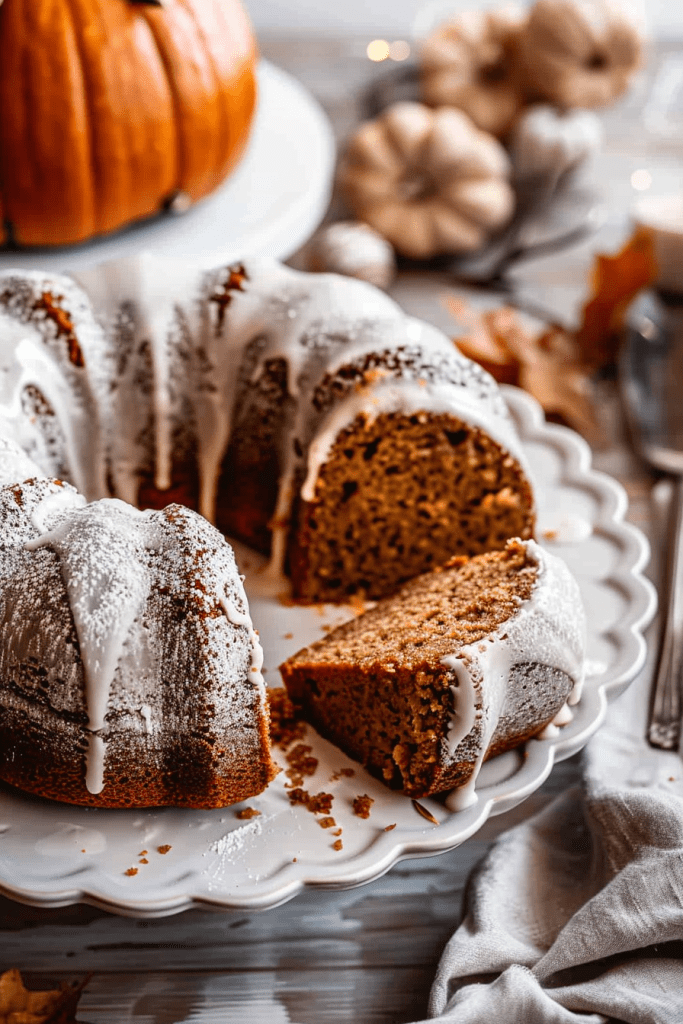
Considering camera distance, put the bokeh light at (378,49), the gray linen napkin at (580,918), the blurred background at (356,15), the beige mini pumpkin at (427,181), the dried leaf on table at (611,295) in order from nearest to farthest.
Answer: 1. the gray linen napkin at (580,918)
2. the dried leaf on table at (611,295)
3. the beige mini pumpkin at (427,181)
4. the bokeh light at (378,49)
5. the blurred background at (356,15)

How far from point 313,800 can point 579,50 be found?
2.66 meters

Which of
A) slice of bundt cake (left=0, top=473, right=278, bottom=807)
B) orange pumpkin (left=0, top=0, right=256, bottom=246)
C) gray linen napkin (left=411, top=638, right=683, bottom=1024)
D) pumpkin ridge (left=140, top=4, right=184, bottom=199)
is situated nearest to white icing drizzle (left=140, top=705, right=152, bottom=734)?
slice of bundt cake (left=0, top=473, right=278, bottom=807)

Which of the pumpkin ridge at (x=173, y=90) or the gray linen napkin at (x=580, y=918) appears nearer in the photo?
the gray linen napkin at (x=580, y=918)

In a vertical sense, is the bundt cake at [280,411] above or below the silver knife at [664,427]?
above

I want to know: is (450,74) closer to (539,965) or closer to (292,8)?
(292,8)

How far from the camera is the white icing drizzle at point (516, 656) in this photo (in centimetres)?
165

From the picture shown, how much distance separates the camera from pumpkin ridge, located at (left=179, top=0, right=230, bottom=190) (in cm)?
268

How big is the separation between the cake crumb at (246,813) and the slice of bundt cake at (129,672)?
2 centimetres

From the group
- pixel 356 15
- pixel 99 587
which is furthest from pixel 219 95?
pixel 356 15

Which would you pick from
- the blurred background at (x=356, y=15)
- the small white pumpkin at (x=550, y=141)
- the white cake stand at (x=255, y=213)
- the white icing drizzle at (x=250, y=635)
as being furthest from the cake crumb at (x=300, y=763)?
the blurred background at (x=356, y=15)

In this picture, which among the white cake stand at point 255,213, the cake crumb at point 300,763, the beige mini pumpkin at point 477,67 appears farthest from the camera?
the beige mini pumpkin at point 477,67

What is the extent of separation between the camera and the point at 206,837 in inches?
64.7

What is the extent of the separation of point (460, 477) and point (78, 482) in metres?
0.74

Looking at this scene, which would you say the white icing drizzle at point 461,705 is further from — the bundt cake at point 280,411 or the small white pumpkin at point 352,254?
the small white pumpkin at point 352,254
